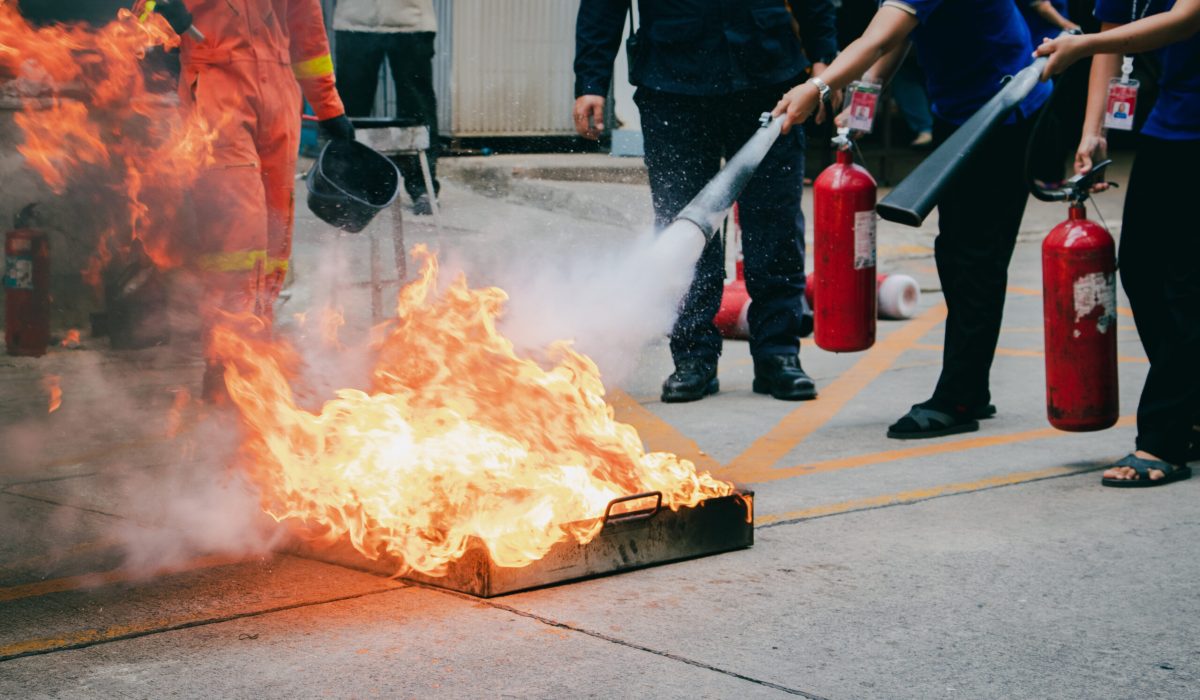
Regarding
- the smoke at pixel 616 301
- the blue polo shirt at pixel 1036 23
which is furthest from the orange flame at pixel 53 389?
the blue polo shirt at pixel 1036 23

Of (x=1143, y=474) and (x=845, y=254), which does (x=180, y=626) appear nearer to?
(x=845, y=254)

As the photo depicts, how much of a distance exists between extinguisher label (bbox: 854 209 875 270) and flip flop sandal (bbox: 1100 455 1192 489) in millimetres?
1139

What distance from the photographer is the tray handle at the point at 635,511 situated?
12.2 feet

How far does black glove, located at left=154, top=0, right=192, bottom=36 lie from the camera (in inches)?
197

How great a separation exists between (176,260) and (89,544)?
3.03 metres

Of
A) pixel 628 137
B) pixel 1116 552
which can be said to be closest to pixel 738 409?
pixel 1116 552

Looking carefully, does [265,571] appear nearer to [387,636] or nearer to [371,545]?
[371,545]

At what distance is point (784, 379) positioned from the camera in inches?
245

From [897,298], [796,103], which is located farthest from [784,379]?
[897,298]

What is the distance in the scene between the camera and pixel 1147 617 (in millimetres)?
3475

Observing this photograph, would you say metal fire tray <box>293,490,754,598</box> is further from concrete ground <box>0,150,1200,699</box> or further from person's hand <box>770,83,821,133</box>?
person's hand <box>770,83,821,133</box>

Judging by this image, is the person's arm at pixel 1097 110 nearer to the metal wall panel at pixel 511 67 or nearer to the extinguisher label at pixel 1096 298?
the extinguisher label at pixel 1096 298

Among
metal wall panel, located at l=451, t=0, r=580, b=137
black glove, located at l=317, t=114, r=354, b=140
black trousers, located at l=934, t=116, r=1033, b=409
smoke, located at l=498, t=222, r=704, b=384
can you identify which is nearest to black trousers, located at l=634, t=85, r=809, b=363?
smoke, located at l=498, t=222, r=704, b=384

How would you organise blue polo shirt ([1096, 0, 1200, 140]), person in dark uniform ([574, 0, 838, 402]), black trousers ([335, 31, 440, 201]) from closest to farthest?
blue polo shirt ([1096, 0, 1200, 140])
person in dark uniform ([574, 0, 838, 402])
black trousers ([335, 31, 440, 201])
